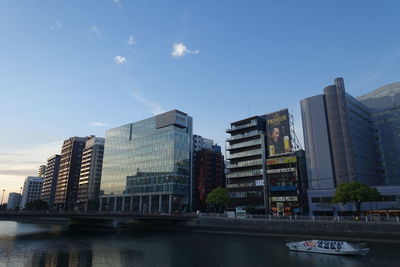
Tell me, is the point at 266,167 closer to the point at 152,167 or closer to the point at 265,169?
the point at 265,169

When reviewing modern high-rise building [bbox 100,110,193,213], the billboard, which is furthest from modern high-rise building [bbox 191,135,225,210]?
the billboard

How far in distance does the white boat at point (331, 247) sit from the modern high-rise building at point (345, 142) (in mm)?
64741

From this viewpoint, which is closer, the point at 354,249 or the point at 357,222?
the point at 354,249

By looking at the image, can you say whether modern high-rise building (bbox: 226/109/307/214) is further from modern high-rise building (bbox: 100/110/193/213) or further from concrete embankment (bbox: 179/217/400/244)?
concrete embankment (bbox: 179/217/400/244)

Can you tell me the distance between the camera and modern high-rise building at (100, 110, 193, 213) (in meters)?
150

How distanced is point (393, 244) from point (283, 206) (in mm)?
61363

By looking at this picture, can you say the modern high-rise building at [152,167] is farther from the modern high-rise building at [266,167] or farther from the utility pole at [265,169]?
the utility pole at [265,169]

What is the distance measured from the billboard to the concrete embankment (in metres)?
50.0

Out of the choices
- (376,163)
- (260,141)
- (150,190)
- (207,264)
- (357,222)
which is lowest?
(207,264)

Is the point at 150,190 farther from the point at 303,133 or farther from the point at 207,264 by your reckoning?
the point at 207,264

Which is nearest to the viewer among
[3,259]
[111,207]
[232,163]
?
[3,259]

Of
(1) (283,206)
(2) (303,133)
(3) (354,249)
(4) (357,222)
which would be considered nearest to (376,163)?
(2) (303,133)

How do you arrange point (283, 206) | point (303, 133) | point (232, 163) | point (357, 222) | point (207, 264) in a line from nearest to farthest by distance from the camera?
1. point (207, 264)
2. point (357, 222)
3. point (283, 206)
4. point (303, 133)
5. point (232, 163)

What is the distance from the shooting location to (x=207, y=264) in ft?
129
